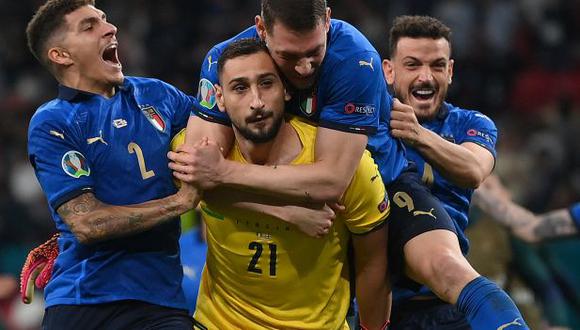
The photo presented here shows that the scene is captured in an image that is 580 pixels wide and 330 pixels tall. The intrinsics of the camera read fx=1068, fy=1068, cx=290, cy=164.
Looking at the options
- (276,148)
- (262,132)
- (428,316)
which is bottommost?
(428,316)

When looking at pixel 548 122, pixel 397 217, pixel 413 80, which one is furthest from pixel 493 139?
pixel 548 122

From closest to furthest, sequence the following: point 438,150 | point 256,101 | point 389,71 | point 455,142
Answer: point 256,101 < point 438,150 < point 455,142 < point 389,71

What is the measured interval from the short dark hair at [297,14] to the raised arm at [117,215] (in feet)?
2.65

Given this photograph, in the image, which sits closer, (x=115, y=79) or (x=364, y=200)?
(x=364, y=200)

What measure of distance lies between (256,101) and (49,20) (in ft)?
4.05

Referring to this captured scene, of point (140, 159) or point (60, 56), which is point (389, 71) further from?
point (60, 56)

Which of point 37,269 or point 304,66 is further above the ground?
point 304,66

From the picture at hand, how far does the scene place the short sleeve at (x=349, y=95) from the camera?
4.58 m

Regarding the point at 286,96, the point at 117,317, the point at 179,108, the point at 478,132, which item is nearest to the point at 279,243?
the point at 286,96

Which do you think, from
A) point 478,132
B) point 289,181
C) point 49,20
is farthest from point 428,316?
point 49,20

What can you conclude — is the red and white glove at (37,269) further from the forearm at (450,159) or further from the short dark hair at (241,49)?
the forearm at (450,159)

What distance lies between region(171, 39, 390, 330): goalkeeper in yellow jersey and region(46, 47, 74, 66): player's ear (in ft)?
2.65

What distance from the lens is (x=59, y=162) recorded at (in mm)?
4578

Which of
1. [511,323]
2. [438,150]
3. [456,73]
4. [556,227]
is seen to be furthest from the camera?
[456,73]
